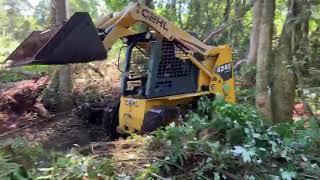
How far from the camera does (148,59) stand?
8859 mm

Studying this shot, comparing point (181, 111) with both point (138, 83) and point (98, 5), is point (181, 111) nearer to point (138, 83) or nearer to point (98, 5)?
point (138, 83)

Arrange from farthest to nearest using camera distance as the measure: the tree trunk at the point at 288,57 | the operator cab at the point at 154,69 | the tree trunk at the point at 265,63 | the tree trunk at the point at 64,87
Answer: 1. the tree trunk at the point at 64,87
2. the operator cab at the point at 154,69
3. the tree trunk at the point at 265,63
4. the tree trunk at the point at 288,57

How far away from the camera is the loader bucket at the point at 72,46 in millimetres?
6812

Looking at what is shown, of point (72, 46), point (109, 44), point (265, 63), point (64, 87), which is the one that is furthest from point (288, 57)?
point (64, 87)

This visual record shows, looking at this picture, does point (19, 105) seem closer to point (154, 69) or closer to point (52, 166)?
point (154, 69)

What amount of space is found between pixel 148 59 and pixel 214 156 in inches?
174

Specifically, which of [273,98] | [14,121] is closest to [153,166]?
[273,98]

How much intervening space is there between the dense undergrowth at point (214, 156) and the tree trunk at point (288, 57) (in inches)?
71.6

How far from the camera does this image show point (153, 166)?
4.57 meters

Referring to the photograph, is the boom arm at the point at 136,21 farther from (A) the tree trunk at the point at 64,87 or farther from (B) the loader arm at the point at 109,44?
(A) the tree trunk at the point at 64,87

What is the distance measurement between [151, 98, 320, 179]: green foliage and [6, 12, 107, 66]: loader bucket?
207 centimetres

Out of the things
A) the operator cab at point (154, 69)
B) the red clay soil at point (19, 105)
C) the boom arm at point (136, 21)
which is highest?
the boom arm at point (136, 21)

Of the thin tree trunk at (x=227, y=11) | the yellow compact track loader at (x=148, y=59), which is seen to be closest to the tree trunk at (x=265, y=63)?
the yellow compact track loader at (x=148, y=59)

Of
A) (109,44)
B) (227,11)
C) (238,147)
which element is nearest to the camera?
(238,147)
